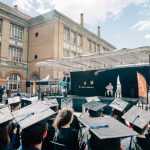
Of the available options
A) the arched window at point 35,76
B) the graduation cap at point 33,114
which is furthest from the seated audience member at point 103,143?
the arched window at point 35,76

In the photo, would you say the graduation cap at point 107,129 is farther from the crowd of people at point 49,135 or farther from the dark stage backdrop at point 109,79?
the dark stage backdrop at point 109,79

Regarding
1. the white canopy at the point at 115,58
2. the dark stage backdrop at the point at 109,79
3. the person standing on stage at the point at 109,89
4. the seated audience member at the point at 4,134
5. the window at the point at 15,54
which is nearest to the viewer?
the seated audience member at the point at 4,134

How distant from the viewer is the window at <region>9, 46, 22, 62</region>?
79.1 ft

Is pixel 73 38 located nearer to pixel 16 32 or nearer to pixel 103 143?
pixel 16 32

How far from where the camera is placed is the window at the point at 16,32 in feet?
79.4

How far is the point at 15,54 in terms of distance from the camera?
24.7m

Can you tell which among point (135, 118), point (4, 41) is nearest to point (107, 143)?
point (135, 118)

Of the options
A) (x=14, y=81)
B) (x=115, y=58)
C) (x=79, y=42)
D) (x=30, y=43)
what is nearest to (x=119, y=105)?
(x=115, y=58)

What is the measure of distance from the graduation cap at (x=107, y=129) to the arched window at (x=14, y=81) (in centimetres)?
2187

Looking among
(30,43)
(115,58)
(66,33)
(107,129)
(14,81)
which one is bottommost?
(107,129)

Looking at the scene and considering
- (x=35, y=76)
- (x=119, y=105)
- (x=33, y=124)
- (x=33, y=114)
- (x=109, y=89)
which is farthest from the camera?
(x=35, y=76)

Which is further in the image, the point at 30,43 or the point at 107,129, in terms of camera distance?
the point at 30,43

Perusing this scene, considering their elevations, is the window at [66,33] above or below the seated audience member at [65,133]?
above

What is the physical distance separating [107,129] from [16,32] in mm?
24403
